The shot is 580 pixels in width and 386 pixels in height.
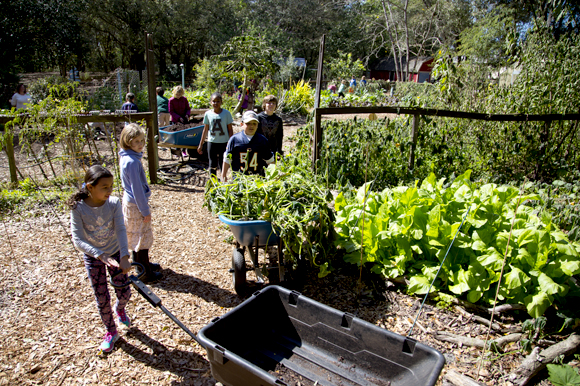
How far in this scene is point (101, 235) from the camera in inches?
100

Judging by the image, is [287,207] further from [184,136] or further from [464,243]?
[184,136]

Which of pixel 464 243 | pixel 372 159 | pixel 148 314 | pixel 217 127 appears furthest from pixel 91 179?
pixel 372 159

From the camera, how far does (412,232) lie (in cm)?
312

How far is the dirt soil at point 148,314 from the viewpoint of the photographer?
2.49 m

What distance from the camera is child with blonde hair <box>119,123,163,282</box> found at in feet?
10.2

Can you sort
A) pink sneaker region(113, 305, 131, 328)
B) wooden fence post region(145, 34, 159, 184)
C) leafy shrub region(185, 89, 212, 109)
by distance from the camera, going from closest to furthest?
pink sneaker region(113, 305, 131, 328)
wooden fence post region(145, 34, 159, 184)
leafy shrub region(185, 89, 212, 109)

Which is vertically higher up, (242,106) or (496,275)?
(242,106)

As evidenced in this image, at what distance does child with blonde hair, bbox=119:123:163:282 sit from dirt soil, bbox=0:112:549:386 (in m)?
0.46

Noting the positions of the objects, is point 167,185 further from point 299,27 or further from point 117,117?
point 299,27

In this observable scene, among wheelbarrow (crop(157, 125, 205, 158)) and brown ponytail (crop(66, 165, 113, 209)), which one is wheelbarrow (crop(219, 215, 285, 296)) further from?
wheelbarrow (crop(157, 125, 205, 158))

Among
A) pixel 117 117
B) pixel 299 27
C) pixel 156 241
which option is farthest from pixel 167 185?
pixel 299 27

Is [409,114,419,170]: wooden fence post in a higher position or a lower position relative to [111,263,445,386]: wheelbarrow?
higher

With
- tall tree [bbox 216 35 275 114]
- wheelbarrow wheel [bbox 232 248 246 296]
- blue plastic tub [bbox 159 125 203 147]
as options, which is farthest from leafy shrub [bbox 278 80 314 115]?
wheelbarrow wheel [bbox 232 248 246 296]

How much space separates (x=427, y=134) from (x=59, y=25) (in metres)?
24.6
